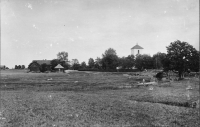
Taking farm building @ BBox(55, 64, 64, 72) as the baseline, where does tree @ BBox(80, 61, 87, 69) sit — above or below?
above

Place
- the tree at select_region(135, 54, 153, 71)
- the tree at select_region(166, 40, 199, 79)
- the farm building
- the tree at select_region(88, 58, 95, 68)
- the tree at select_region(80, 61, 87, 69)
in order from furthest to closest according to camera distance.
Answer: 1. the tree at select_region(80, 61, 87, 69)
2. the tree at select_region(88, 58, 95, 68)
3. the farm building
4. the tree at select_region(135, 54, 153, 71)
5. the tree at select_region(166, 40, 199, 79)

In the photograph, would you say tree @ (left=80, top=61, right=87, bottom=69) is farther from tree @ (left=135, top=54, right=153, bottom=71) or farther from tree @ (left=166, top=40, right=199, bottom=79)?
tree @ (left=166, top=40, right=199, bottom=79)

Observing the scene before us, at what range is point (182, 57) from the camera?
137ft

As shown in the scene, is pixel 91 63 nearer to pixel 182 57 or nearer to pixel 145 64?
pixel 145 64

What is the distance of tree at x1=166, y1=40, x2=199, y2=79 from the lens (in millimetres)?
41156

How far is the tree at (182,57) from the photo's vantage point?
4116 cm

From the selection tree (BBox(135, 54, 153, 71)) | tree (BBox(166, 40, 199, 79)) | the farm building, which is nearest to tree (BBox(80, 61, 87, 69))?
the farm building

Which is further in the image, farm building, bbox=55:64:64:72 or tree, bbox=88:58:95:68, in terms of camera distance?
tree, bbox=88:58:95:68

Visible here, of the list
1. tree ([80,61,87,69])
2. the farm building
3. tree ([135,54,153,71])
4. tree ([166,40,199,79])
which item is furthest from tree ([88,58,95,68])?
tree ([166,40,199,79])

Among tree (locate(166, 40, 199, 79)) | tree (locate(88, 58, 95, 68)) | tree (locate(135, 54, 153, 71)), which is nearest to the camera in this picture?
tree (locate(166, 40, 199, 79))

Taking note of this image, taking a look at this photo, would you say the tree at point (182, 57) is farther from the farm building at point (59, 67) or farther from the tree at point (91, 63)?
the tree at point (91, 63)

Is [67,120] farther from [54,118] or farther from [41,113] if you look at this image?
[41,113]

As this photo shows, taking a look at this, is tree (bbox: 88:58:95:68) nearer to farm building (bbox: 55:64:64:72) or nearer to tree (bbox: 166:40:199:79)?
farm building (bbox: 55:64:64:72)

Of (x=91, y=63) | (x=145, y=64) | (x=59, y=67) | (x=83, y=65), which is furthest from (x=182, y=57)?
(x=83, y=65)
